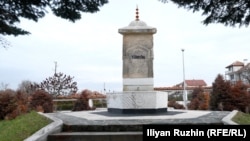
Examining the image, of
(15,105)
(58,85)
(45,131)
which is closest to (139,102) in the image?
(45,131)

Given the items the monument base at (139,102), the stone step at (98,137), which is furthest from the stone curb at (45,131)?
the monument base at (139,102)

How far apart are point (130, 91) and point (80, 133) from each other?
4.76m

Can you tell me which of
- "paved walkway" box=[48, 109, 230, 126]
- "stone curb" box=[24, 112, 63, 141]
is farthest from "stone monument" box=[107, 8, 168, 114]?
"stone curb" box=[24, 112, 63, 141]

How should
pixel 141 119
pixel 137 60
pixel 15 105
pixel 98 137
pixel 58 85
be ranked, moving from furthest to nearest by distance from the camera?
pixel 58 85 → pixel 15 105 → pixel 137 60 → pixel 141 119 → pixel 98 137

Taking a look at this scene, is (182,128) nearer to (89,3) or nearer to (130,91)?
(89,3)

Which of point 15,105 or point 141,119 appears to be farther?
point 15,105

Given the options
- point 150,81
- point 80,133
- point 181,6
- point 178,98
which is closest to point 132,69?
point 150,81

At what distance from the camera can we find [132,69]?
41.1ft

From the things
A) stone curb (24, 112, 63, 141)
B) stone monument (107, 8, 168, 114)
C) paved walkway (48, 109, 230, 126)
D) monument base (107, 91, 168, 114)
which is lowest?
stone curb (24, 112, 63, 141)

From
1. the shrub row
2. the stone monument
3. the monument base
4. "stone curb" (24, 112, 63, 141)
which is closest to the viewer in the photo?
"stone curb" (24, 112, 63, 141)

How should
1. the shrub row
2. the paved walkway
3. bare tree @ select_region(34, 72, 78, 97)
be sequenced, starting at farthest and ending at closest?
bare tree @ select_region(34, 72, 78, 97) < the shrub row < the paved walkway

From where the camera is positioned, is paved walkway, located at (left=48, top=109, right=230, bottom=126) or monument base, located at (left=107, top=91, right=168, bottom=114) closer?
paved walkway, located at (left=48, top=109, right=230, bottom=126)

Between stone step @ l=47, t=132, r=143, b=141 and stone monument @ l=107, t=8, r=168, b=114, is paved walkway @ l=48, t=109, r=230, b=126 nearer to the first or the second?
stone step @ l=47, t=132, r=143, b=141

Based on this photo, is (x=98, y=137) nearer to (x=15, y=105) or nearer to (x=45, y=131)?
(x=45, y=131)
